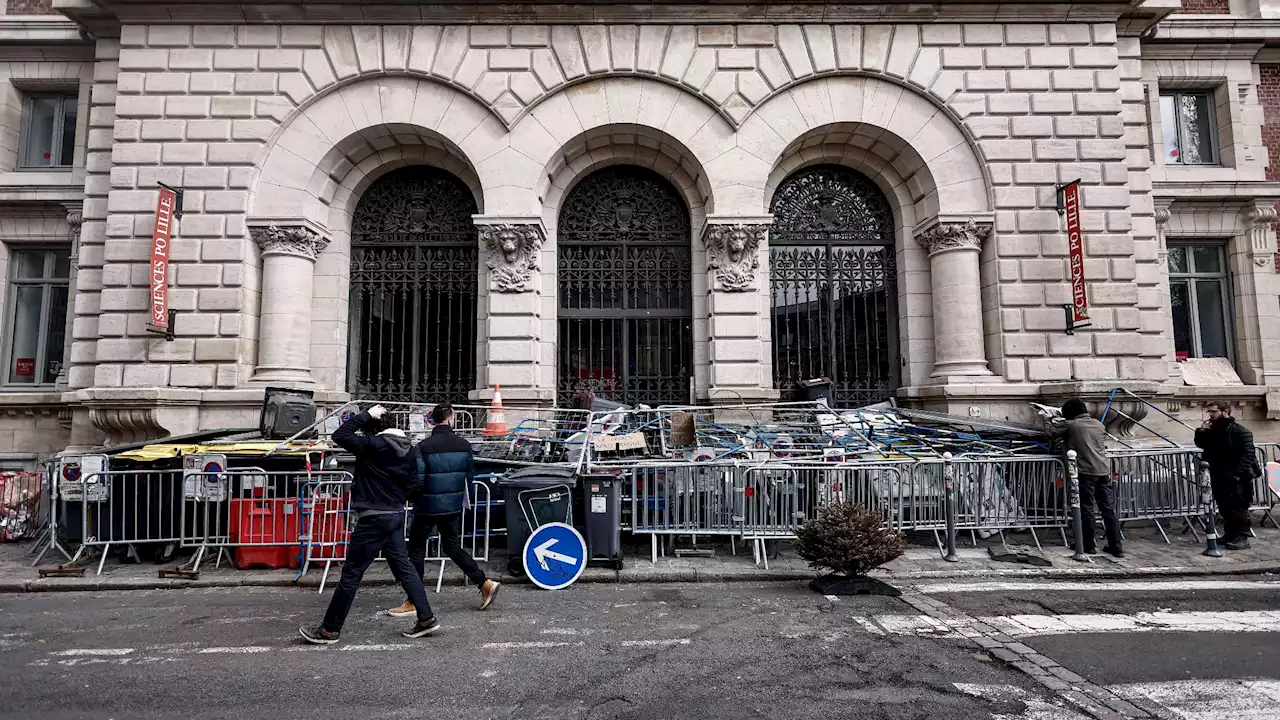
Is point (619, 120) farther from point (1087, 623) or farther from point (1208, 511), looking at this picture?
point (1208, 511)

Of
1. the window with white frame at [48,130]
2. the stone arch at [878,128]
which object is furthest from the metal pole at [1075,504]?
the window with white frame at [48,130]

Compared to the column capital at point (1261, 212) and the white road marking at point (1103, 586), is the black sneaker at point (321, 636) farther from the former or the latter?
the column capital at point (1261, 212)

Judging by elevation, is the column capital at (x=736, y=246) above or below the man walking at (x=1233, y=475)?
above

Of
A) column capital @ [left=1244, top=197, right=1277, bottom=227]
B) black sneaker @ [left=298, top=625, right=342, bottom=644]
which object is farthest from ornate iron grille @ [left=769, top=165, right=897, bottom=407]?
black sneaker @ [left=298, top=625, right=342, bottom=644]

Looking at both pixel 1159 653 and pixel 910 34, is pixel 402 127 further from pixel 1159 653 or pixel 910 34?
pixel 1159 653

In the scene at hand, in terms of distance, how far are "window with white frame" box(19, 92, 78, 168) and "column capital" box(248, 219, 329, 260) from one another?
18.5 feet

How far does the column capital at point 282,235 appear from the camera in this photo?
1192cm

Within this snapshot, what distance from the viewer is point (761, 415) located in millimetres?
11805

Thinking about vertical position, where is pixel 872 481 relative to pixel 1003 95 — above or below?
below

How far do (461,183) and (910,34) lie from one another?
9.40 metres

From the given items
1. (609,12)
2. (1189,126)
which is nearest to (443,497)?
(609,12)

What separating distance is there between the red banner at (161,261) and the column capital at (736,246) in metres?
9.72

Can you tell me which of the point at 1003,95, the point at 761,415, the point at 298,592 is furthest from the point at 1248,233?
the point at 298,592

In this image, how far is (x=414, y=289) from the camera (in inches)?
514
